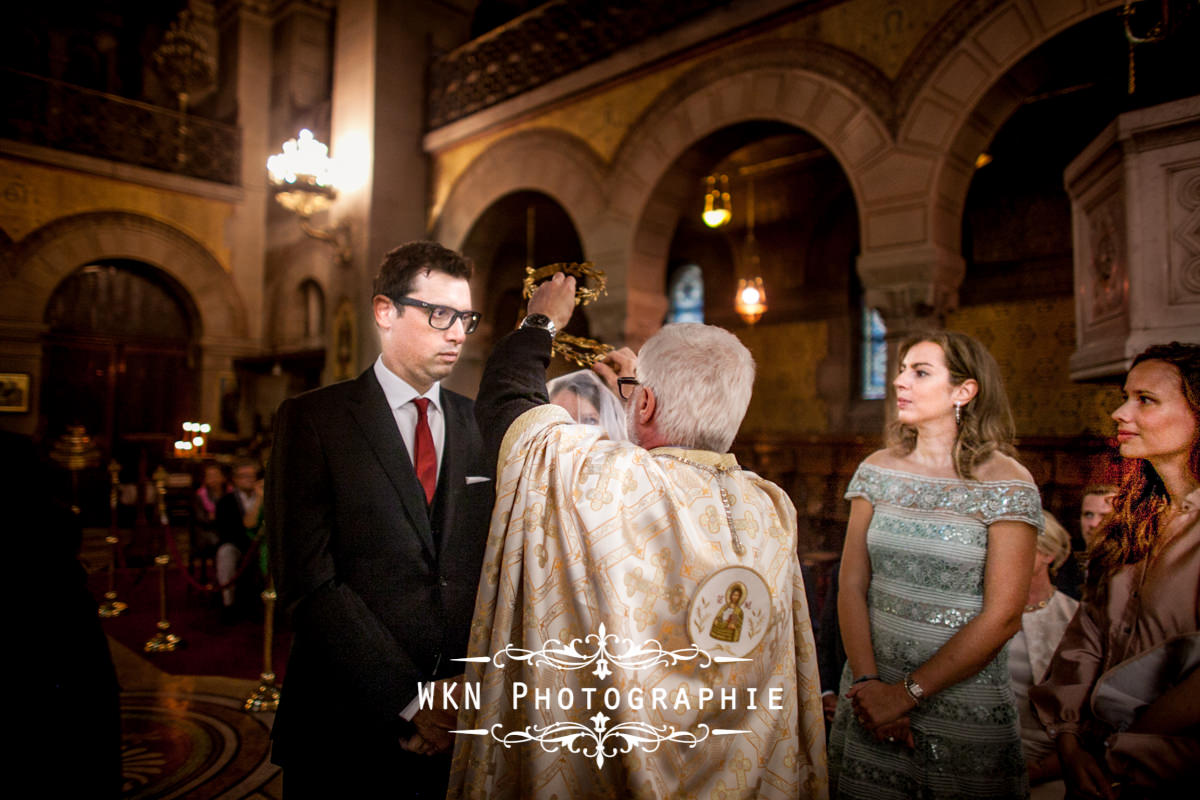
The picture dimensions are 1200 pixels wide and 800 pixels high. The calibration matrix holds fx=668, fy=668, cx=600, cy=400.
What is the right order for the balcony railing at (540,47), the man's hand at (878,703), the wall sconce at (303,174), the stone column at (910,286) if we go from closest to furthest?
1. the man's hand at (878,703)
2. the stone column at (910,286)
3. the balcony railing at (540,47)
4. the wall sconce at (303,174)

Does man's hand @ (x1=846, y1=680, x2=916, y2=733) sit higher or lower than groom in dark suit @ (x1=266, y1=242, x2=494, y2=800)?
lower

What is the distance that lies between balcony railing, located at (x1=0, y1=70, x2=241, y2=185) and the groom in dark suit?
306 cm

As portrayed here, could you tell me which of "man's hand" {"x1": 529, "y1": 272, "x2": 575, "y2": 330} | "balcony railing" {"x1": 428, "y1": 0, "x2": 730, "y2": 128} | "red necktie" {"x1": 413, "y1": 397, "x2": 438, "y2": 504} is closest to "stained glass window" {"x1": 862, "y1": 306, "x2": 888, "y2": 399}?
"balcony railing" {"x1": 428, "y1": 0, "x2": 730, "y2": 128}

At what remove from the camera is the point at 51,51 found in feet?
17.6

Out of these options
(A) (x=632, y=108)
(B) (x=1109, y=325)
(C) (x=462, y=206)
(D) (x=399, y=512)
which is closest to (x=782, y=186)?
(A) (x=632, y=108)

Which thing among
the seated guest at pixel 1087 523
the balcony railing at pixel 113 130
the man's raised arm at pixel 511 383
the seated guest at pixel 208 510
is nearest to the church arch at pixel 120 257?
the balcony railing at pixel 113 130

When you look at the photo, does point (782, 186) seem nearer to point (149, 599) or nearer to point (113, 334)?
point (113, 334)

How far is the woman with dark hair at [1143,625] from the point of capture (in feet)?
4.29

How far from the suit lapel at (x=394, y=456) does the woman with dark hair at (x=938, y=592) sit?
1260 millimetres

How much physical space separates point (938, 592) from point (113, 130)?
8.65 meters

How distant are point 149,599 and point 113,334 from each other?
2.50m

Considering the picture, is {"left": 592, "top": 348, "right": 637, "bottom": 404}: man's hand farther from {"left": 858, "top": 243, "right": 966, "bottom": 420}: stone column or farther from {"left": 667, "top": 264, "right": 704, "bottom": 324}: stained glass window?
{"left": 667, "top": 264, "right": 704, "bottom": 324}: stained glass window

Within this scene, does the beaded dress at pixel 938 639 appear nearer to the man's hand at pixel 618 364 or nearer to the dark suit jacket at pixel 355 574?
the man's hand at pixel 618 364

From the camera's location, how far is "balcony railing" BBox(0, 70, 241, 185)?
4.34 metres
